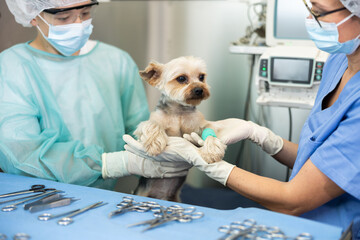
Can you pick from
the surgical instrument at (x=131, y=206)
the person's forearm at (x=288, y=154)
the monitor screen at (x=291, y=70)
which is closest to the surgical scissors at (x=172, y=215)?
the surgical instrument at (x=131, y=206)

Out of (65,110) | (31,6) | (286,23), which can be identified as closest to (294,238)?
(65,110)

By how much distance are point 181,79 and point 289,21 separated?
89cm

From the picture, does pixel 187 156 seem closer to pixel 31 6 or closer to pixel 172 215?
pixel 172 215

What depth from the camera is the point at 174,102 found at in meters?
1.57

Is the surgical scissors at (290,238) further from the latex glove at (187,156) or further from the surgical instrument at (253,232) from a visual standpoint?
the latex glove at (187,156)

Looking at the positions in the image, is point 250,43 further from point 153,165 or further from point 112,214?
point 112,214

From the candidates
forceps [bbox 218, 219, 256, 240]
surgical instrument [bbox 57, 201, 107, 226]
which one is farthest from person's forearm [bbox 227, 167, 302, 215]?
surgical instrument [bbox 57, 201, 107, 226]

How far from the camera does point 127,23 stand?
8.93 feet

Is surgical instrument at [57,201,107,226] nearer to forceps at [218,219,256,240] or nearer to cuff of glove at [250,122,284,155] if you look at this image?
forceps at [218,219,256,240]

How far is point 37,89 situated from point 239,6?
148cm

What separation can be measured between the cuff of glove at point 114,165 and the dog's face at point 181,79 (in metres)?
0.32

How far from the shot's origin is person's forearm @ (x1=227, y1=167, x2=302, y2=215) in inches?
45.8

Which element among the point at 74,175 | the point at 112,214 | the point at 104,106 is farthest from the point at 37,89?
the point at 112,214

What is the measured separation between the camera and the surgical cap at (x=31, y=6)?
1.58 meters
